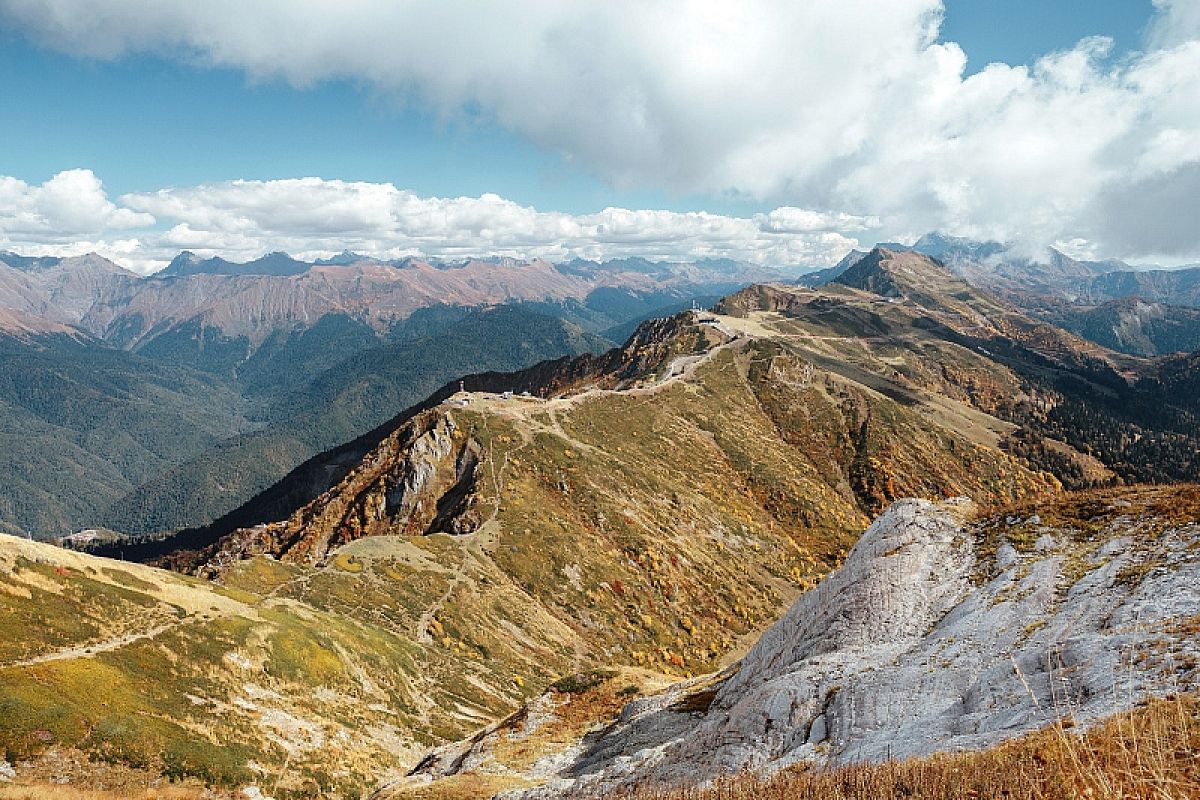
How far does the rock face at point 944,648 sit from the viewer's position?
15.4 m

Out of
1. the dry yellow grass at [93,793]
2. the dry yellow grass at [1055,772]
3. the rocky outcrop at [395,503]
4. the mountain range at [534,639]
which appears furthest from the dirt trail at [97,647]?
the rocky outcrop at [395,503]

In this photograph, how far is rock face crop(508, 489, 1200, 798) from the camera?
1541cm

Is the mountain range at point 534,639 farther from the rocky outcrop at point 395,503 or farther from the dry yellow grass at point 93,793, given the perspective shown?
the dry yellow grass at point 93,793

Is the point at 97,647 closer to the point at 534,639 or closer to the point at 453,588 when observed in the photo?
the point at 453,588

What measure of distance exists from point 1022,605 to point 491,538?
8668 centimetres

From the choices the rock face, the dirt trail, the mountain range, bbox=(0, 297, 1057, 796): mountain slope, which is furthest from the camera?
bbox=(0, 297, 1057, 796): mountain slope

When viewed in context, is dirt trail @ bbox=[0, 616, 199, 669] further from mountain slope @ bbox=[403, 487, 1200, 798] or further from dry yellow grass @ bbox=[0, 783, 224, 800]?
mountain slope @ bbox=[403, 487, 1200, 798]

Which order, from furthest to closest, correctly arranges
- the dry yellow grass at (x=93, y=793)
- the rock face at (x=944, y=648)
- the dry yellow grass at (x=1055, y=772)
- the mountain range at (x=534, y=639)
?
the dry yellow grass at (x=93, y=793), the mountain range at (x=534, y=639), the rock face at (x=944, y=648), the dry yellow grass at (x=1055, y=772)

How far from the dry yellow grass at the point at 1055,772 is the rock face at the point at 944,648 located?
93.1 inches

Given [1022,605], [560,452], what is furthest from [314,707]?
[560,452]

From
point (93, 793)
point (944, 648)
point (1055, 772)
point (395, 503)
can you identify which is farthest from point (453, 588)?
point (1055, 772)

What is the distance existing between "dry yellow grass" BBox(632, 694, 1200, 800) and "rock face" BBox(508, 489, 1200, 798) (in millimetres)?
2365

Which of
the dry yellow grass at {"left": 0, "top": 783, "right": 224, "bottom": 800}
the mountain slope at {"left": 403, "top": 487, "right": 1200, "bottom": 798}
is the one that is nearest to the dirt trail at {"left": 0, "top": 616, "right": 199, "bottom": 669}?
the dry yellow grass at {"left": 0, "top": 783, "right": 224, "bottom": 800}

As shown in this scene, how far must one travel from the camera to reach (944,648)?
21.2 meters
